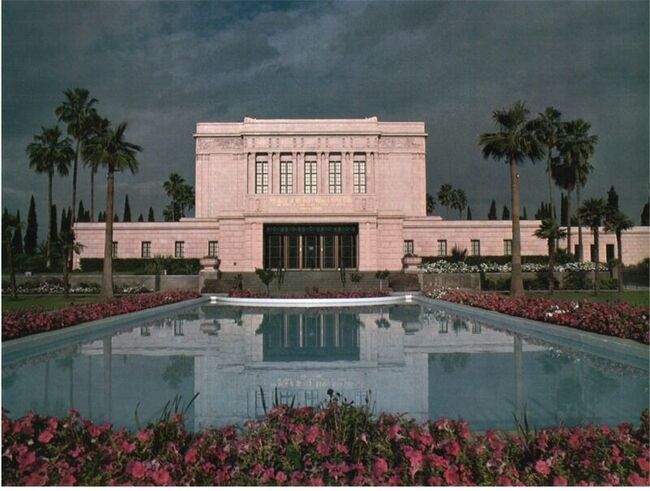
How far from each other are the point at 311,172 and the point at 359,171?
422 cm

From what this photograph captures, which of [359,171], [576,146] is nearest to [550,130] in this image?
[576,146]

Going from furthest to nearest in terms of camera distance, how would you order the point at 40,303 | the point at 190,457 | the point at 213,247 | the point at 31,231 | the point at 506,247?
the point at 31,231, the point at 506,247, the point at 213,247, the point at 40,303, the point at 190,457

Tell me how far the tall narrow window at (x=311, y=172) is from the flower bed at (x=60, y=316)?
2653cm

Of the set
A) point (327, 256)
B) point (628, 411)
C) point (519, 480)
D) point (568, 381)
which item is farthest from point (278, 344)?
point (327, 256)

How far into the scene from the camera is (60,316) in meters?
12.8

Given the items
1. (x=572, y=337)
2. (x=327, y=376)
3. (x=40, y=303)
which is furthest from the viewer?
(x=40, y=303)

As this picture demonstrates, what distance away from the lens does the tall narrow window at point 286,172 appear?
44531 mm

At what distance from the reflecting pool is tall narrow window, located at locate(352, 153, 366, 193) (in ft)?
105

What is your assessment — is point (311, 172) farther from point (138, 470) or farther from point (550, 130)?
point (138, 470)

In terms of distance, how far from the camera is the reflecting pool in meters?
6.03

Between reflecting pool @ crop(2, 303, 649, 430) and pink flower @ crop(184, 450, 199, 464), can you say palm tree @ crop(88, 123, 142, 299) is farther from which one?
pink flower @ crop(184, 450, 199, 464)

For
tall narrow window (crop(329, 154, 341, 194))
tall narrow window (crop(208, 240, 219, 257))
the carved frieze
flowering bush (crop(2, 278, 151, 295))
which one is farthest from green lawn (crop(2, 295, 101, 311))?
tall narrow window (crop(329, 154, 341, 194))

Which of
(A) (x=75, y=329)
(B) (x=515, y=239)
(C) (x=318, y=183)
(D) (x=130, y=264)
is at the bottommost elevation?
(A) (x=75, y=329)

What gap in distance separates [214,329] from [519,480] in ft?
37.7
